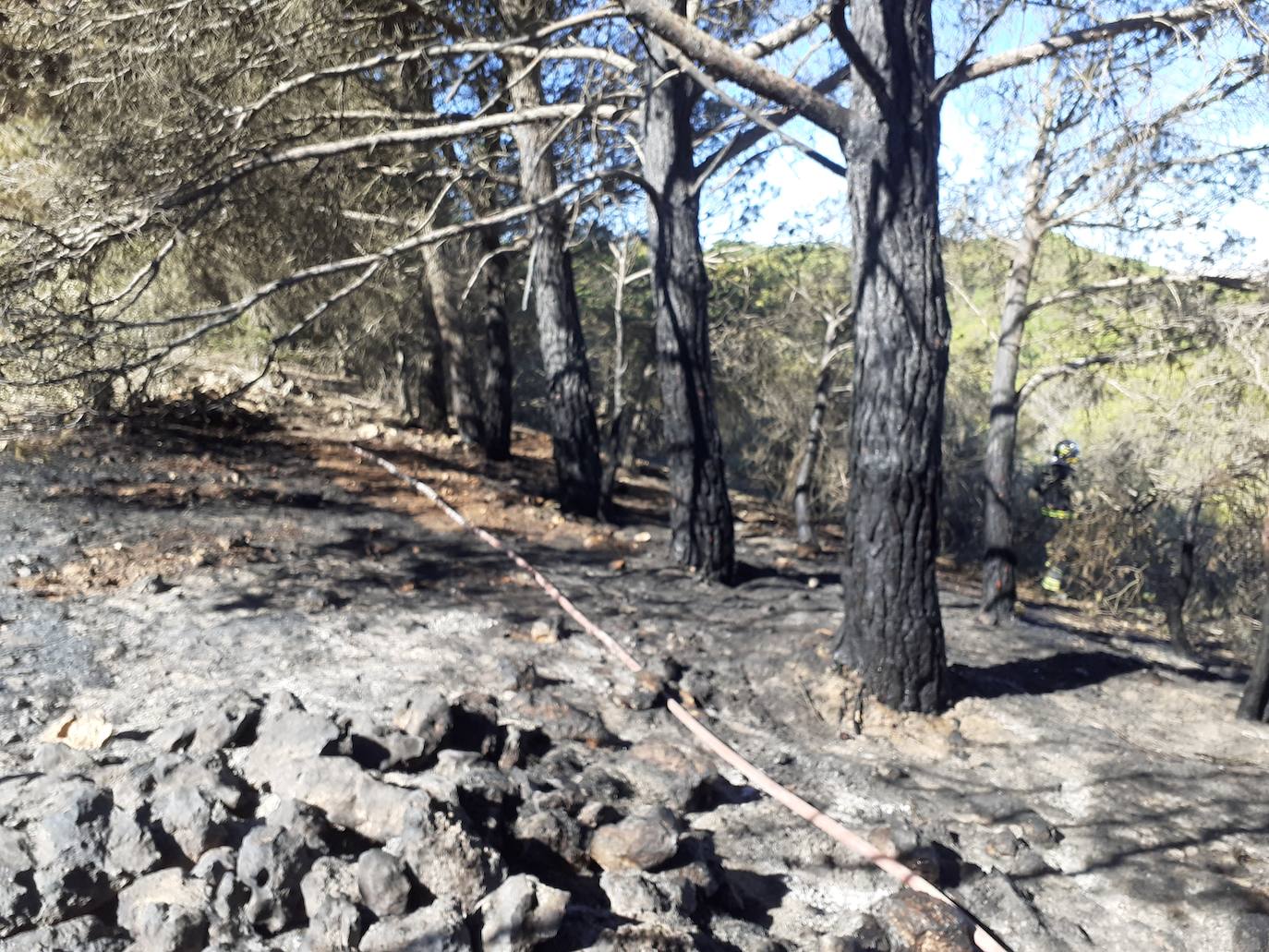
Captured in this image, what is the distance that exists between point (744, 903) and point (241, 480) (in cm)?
698

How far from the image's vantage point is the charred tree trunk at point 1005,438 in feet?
28.4

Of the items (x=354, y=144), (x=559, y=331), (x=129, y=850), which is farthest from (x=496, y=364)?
(x=129, y=850)

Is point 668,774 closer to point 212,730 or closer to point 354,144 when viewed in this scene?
point 212,730

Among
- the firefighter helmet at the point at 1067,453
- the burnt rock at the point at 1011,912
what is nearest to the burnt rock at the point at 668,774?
the burnt rock at the point at 1011,912

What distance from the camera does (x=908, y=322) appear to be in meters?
5.73

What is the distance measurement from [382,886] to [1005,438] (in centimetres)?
697

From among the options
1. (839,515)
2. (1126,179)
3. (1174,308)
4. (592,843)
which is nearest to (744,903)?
(592,843)

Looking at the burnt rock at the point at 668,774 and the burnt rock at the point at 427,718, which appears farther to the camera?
the burnt rock at the point at 668,774

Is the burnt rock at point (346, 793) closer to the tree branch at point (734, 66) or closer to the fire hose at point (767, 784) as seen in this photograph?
the fire hose at point (767, 784)

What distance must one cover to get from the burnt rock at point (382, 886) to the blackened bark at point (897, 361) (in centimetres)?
346

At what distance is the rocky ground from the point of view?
3.20 meters

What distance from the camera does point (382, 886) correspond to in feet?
10.4

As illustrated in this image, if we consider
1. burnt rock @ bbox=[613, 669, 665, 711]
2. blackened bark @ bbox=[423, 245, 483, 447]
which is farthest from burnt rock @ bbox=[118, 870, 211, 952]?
blackened bark @ bbox=[423, 245, 483, 447]

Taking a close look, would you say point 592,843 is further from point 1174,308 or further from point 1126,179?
point 1174,308
